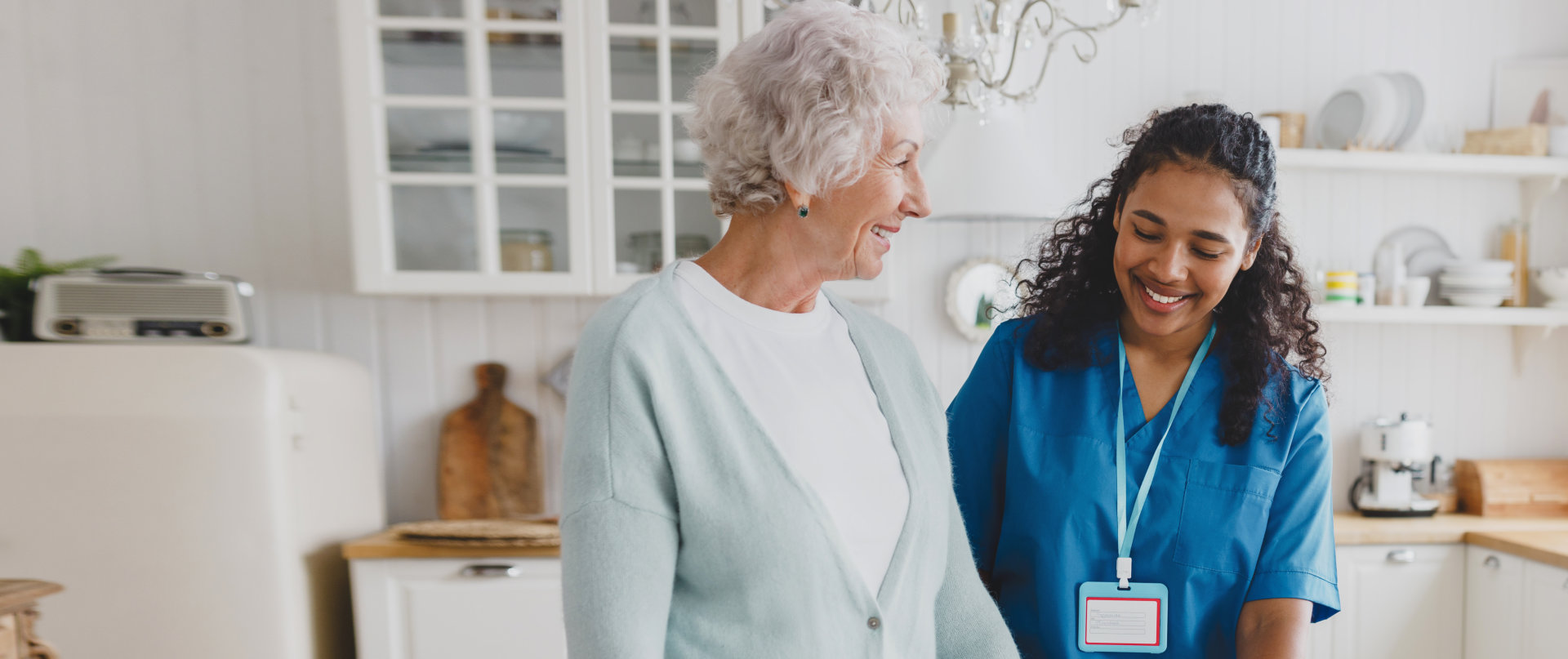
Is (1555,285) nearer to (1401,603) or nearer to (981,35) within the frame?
(1401,603)

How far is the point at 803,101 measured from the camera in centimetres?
80

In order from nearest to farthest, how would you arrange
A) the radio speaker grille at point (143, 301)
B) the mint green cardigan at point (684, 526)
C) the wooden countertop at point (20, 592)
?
1. the mint green cardigan at point (684, 526)
2. the wooden countertop at point (20, 592)
3. the radio speaker grille at point (143, 301)

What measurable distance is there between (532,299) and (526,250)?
29 cm

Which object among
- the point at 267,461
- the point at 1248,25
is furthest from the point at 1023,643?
the point at 1248,25

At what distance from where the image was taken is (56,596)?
1877 mm

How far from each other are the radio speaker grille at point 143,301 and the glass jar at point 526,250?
0.67 m

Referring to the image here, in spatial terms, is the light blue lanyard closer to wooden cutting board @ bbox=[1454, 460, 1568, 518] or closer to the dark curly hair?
the dark curly hair

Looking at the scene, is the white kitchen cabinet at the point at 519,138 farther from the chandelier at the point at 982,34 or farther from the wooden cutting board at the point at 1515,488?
the wooden cutting board at the point at 1515,488

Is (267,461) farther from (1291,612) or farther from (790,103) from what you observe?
(1291,612)

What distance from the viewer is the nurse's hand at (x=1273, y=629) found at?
1.04 m

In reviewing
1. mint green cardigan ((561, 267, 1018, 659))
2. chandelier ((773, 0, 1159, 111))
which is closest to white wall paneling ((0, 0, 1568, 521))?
chandelier ((773, 0, 1159, 111))

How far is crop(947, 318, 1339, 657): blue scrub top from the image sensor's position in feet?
3.49

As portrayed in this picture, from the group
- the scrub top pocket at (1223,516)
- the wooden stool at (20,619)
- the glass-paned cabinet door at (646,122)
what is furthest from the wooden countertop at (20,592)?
the scrub top pocket at (1223,516)

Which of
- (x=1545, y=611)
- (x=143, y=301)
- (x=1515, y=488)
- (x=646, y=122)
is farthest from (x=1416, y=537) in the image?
(x=143, y=301)
